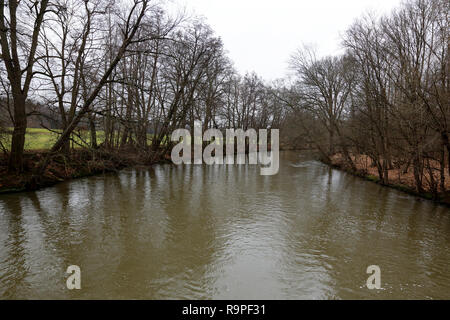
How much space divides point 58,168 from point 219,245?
39.0 ft

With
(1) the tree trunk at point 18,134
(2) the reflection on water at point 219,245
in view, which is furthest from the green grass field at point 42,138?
(2) the reflection on water at point 219,245

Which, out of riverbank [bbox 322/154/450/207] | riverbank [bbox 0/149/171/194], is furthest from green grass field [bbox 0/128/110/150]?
riverbank [bbox 322/154/450/207]

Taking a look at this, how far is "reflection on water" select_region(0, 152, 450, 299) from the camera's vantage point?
14.4ft

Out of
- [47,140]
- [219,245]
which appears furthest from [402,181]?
[47,140]

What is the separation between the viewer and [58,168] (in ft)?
45.0

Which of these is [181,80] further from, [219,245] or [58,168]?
[219,245]

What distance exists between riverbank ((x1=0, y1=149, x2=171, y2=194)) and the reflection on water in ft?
2.60

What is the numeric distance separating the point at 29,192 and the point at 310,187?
43.6 feet

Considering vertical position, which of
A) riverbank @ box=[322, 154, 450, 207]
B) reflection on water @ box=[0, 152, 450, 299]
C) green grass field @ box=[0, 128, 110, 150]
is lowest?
reflection on water @ box=[0, 152, 450, 299]

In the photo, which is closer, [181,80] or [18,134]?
[18,134]

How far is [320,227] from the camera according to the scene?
7438 mm

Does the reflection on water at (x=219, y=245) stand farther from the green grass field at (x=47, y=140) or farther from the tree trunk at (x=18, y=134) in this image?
the green grass field at (x=47, y=140)

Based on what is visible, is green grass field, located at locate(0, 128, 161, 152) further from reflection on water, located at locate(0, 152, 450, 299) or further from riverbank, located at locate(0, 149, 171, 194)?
reflection on water, located at locate(0, 152, 450, 299)
